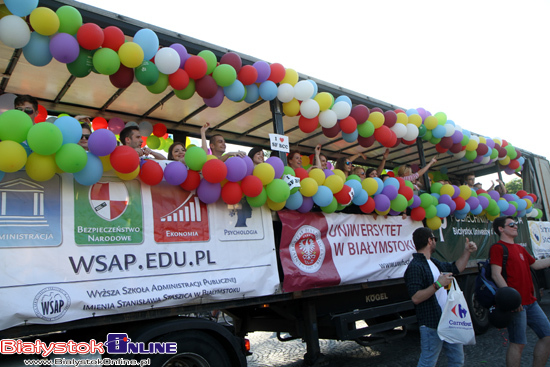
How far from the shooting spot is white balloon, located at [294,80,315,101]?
212 inches

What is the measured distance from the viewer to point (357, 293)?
5.68 metres

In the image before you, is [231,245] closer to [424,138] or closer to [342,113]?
[342,113]

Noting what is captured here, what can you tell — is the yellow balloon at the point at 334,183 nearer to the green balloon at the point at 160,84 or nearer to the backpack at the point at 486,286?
the backpack at the point at 486,286

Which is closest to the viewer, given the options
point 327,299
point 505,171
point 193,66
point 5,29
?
point 5,29

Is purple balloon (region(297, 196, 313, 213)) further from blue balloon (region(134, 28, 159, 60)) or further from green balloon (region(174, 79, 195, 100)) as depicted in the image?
blue balloon (region(134, 28, 159, 60))

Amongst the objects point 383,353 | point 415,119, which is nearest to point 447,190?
point 415,119

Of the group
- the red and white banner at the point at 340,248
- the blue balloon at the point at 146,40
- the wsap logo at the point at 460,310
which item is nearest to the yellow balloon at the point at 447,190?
the red and white banner at the point at 340,248

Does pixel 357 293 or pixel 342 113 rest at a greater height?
pixel 342 113

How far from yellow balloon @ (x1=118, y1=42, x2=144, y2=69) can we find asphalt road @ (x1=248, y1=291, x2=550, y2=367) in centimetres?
406

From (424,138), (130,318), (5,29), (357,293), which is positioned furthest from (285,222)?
(424,138)

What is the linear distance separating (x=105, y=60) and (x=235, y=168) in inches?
63.0

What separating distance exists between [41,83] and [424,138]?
6.23 m

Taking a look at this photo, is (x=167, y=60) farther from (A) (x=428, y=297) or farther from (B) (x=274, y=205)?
(A) (x=428, y=297)

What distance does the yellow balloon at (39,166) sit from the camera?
3.16 m
